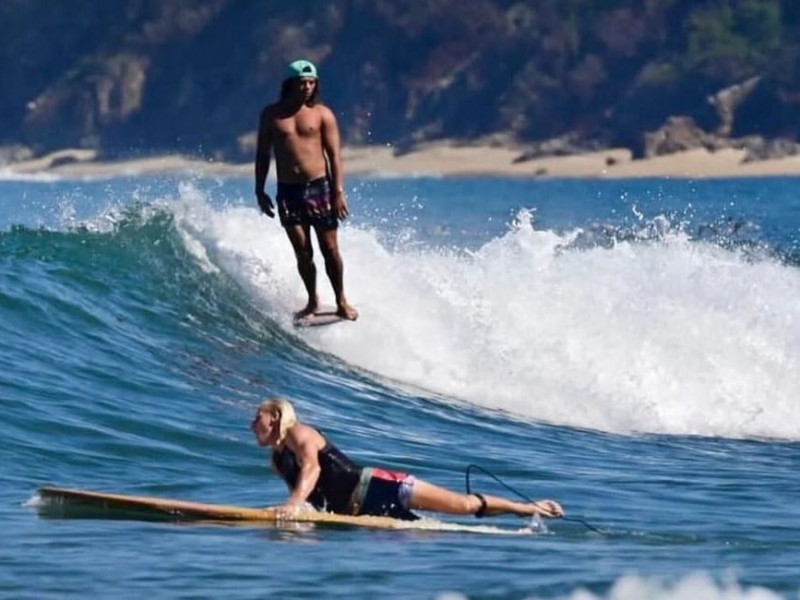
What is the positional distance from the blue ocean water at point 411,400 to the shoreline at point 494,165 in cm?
5802

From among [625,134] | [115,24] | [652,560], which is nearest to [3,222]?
[652,560]

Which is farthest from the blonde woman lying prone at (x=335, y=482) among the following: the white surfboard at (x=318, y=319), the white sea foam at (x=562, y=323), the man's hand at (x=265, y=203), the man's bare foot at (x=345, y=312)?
the white sea foam at (x=562, y=323)

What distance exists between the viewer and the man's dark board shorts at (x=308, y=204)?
47.6ft

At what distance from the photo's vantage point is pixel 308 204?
1456cm

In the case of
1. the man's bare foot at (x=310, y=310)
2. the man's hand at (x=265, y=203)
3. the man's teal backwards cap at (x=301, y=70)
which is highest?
the man's teal backwards cap at (x=301, y=70)

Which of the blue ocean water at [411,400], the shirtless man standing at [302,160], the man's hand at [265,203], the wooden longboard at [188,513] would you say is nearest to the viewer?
the blue ocean water at [411,400]

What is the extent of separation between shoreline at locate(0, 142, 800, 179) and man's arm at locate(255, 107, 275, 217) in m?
64.8

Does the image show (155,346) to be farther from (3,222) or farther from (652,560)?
(3,222)

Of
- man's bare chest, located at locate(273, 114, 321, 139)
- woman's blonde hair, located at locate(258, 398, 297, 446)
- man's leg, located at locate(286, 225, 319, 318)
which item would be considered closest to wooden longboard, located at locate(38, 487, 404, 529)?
woman's blonde hair, located at locate(258, 398, 297, 446)

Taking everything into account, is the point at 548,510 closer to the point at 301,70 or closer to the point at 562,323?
the point at 301,70

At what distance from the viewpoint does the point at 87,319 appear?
1700cm

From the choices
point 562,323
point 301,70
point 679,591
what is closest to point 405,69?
point 562,323

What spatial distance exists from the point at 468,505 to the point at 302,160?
4151mm

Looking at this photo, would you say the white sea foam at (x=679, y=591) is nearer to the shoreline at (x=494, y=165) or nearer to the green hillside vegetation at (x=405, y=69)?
the shoreline at (x=494, y=165)
